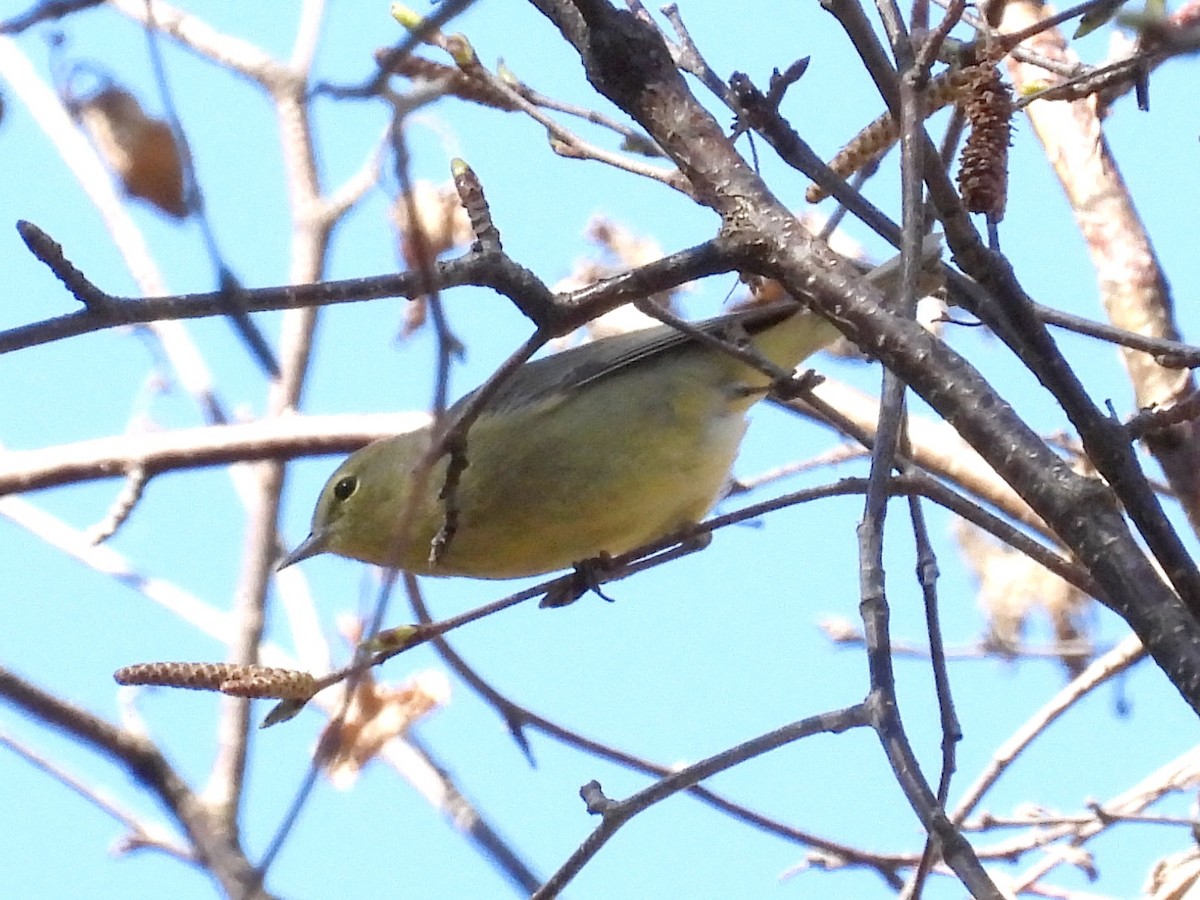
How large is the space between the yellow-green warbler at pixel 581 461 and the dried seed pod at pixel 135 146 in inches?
56.7

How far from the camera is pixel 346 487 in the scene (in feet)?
16.1

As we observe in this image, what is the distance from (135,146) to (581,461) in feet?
6.82

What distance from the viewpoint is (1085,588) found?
246cm

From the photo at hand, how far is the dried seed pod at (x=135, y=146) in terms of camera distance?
2207 millimetres

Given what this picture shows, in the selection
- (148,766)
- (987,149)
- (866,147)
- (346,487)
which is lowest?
(148,766)

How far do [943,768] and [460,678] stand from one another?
91 cm

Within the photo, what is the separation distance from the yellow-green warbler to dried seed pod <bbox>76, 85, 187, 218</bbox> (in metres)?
1.44

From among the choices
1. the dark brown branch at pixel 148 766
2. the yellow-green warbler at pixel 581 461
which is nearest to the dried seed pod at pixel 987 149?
the yellow-green warbler at pixel 581 461

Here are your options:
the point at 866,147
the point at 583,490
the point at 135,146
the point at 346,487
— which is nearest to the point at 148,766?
the point at 135,146

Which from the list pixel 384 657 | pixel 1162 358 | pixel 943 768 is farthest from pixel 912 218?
pixel 384 657

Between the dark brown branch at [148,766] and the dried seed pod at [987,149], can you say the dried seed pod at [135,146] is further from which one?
the dried seed pod at [987,149]

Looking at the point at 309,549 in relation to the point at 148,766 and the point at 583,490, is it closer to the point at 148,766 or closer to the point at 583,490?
the point at 583,490

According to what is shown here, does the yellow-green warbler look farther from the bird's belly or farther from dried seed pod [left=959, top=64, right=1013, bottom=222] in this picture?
dried seed pod [left=959, top=64, right=1013, bottom=222]

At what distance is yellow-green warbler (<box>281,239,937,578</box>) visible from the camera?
14.4 feet
